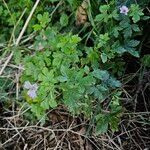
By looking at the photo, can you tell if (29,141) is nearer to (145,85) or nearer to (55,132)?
(55,132)

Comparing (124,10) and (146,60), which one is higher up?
(124,10)

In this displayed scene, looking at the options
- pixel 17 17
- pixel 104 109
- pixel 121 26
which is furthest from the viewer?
pixel 17 17

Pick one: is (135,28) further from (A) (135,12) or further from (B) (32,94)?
(B) (32,94)

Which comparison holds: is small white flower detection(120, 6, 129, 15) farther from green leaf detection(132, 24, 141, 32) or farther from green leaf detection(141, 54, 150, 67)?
green leaf detection(141, 54, 150, 67)

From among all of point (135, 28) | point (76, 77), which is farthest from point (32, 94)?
point (135, 28)

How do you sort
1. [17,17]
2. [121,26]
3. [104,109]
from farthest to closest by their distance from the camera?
1. [17,17]
2. [104,109]
3. [121,26]

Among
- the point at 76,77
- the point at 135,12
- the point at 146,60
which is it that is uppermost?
the point at 135,12

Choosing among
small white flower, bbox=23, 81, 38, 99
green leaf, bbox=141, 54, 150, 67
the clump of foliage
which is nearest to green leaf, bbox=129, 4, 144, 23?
the clump of foliage

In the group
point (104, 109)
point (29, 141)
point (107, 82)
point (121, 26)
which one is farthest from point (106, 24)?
point (29, 141)
